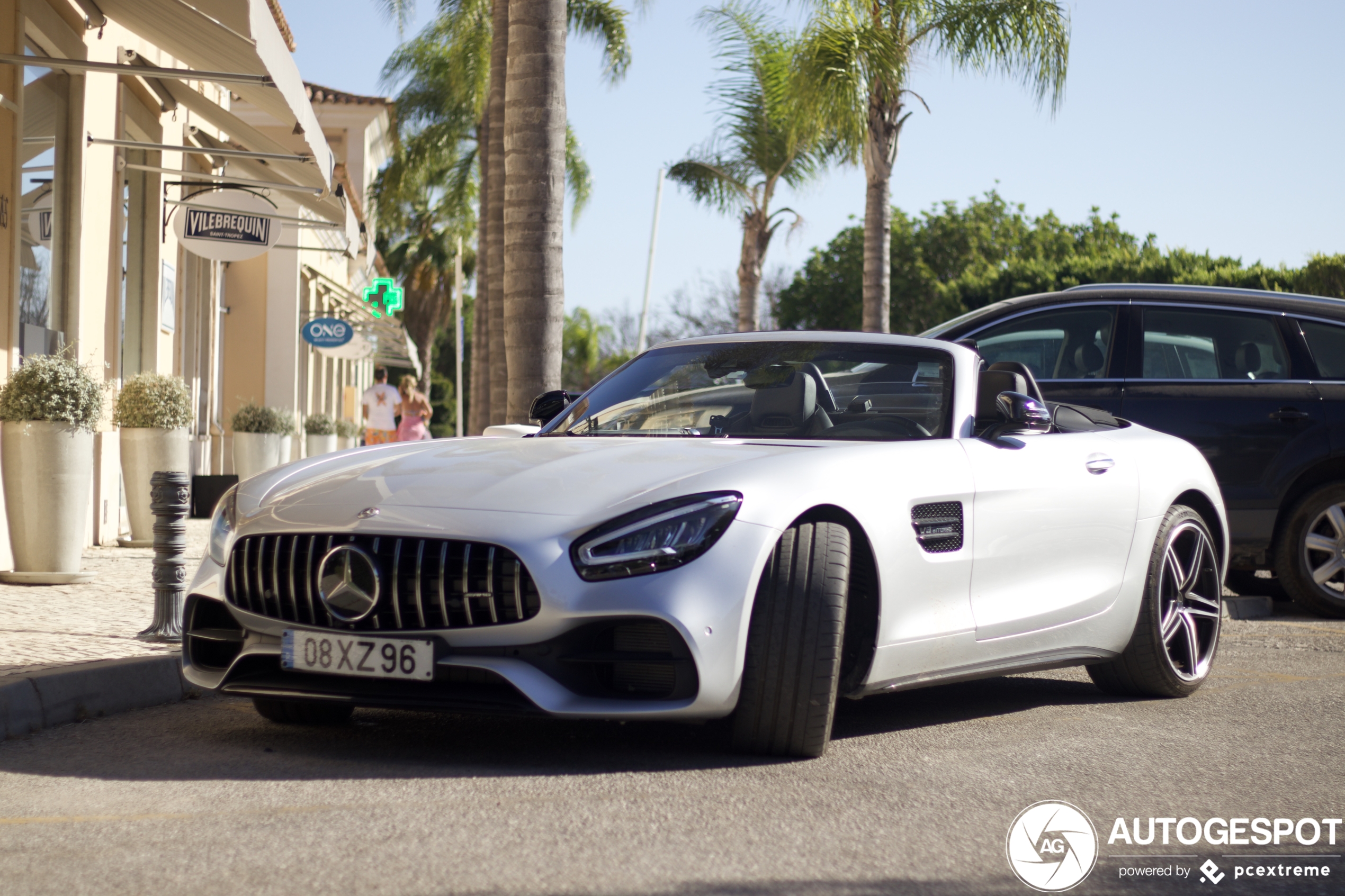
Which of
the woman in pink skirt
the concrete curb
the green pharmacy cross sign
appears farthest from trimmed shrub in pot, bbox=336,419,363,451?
the concrete curb

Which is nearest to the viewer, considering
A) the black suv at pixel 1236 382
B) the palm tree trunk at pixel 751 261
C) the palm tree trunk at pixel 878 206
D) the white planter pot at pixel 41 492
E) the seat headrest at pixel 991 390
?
the seat headrest at pixel 991 390

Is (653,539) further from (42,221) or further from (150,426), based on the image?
(42,221)

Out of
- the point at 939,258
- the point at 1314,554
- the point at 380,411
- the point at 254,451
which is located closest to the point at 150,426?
the point at 254,451

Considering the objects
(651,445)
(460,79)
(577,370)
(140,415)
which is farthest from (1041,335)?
(577,370)

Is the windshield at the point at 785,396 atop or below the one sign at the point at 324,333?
below

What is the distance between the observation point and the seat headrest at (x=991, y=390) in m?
5.43

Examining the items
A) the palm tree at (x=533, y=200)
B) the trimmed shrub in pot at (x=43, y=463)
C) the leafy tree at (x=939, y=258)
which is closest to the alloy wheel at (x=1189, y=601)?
the palm tree at (x=533, y=200)

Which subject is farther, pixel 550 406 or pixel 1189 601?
pixel 550 406

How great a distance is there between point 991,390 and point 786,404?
30.6 inches

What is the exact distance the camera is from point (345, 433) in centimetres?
2825

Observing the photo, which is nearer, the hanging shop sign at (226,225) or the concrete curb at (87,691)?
the concrete curb at (87,691)

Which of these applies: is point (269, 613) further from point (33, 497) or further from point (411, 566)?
point (33, 497)

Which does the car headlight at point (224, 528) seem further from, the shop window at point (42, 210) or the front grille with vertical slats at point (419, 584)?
the shop window at point (42, 210)

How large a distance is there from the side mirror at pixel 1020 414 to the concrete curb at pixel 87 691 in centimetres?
337
